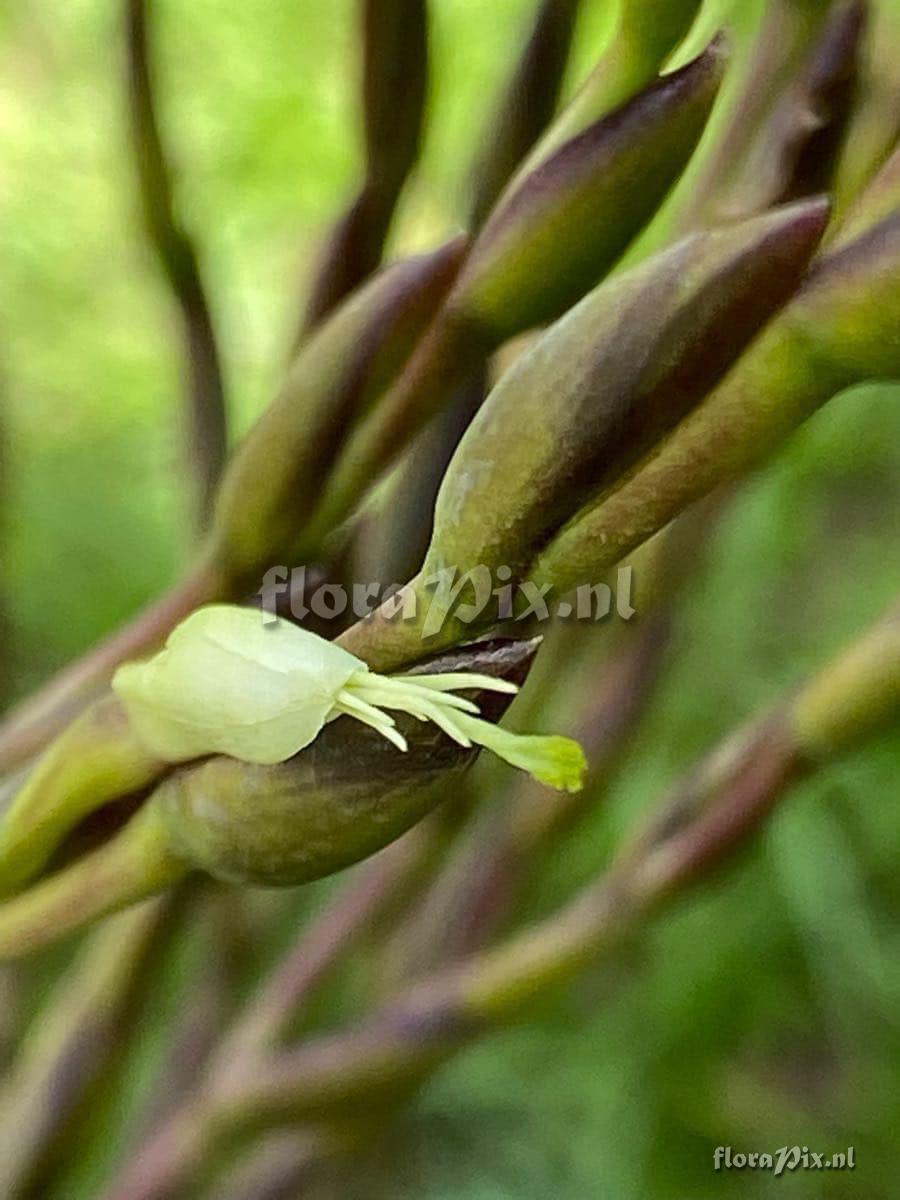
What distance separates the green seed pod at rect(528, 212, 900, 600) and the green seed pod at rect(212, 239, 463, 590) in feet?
0.18

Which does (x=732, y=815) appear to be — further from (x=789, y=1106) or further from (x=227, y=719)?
(x=789, y=1106)

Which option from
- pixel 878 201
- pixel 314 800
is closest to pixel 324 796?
pixel 314 800

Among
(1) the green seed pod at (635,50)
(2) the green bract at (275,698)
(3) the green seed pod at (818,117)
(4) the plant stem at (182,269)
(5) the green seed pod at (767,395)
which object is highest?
(4) the plant stem at (182,269)

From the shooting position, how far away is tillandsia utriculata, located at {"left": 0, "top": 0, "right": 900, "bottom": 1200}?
6.0 inches

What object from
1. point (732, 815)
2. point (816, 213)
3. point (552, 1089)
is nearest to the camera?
point (816, 213)

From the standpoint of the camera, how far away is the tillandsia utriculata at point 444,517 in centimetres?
15

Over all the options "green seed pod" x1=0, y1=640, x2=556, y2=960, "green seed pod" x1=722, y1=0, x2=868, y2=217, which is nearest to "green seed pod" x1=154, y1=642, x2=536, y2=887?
"green seed pod" x1=0, y1=640, x2=556, y2=960

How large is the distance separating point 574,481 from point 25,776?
99 millimetres

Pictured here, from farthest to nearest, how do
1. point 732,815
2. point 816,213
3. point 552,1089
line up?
point 552,1089
point 732,815
point 816,213

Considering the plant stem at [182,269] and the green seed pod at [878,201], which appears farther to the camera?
the plant stem at [182,269]

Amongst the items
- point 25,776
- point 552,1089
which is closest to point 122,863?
point 25,776

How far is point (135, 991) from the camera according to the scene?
0.33 m

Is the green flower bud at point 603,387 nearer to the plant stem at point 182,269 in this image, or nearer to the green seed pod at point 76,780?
the green seed pod at point 76,780

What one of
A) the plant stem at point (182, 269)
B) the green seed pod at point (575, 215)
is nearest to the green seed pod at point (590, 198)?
the green seed pod at point (575, 215)
